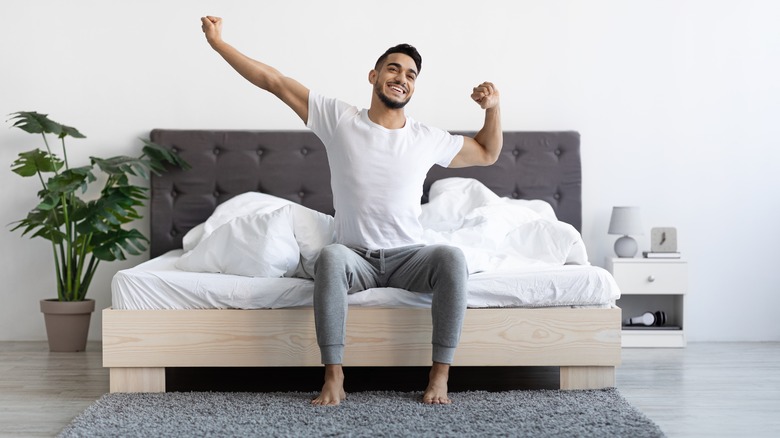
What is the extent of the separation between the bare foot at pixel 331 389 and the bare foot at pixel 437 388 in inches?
10.5

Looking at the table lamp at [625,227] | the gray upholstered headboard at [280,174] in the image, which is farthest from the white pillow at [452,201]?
the table lamp at [625,227]

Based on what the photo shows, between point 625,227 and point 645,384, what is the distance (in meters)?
1.02

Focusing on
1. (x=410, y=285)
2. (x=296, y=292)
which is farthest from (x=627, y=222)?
(x=296, y=292)

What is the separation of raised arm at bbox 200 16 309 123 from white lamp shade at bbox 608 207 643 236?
174 centimetres

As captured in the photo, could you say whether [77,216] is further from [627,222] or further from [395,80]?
[627,222]

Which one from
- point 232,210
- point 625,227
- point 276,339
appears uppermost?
point 232,210

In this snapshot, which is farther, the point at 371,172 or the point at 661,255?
the point at 661,255

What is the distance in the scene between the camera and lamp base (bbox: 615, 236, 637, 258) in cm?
405

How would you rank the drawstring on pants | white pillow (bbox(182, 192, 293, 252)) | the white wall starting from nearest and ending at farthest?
1. the drawstring on pants
2. white pillow (bbox(182, 192, 293, 252))
3. the white wall

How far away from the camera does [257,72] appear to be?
282 cm

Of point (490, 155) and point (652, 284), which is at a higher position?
point (490, 155)

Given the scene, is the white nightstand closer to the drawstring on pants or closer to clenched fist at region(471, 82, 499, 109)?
clenched fist at region(471, 82, 499, 109)

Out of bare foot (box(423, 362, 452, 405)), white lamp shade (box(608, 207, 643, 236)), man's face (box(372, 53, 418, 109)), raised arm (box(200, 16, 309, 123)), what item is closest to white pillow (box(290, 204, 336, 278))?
raised arm (box(200, 16, 309, 123))

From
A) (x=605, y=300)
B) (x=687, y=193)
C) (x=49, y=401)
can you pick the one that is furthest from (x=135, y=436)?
(x=687, y=193)
